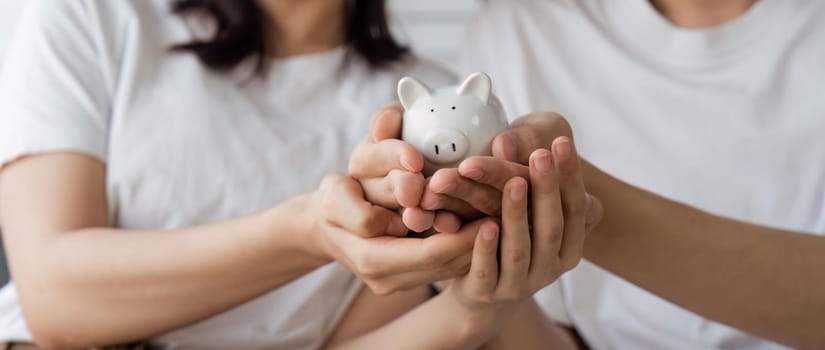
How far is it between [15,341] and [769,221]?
3.01 ft

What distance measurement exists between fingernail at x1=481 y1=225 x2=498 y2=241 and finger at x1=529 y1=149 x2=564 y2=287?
1.6 inches

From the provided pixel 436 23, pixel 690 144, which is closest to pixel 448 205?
pixel 690 144

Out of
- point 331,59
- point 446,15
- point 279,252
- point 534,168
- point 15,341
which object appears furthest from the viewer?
point 446,15

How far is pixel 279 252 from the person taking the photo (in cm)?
86

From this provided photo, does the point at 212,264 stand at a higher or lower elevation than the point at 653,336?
higher

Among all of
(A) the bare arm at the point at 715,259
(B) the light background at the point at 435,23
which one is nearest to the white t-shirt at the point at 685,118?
(A) the bare arm at the point at 715,259

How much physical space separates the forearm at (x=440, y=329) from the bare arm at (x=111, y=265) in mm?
117

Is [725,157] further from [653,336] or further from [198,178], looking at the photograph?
[198,178]

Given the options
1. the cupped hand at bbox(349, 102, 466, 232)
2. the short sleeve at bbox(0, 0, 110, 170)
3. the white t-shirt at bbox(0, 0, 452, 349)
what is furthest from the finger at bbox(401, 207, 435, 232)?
the short sleeve at bbox(0, 0, 110, 170)

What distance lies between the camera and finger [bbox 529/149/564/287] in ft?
2.20

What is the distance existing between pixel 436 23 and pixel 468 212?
1215mm

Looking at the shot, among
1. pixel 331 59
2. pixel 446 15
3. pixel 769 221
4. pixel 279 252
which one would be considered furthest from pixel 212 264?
pixel 446 15

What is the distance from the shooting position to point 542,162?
67cm

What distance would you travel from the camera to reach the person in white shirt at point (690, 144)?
89cm
